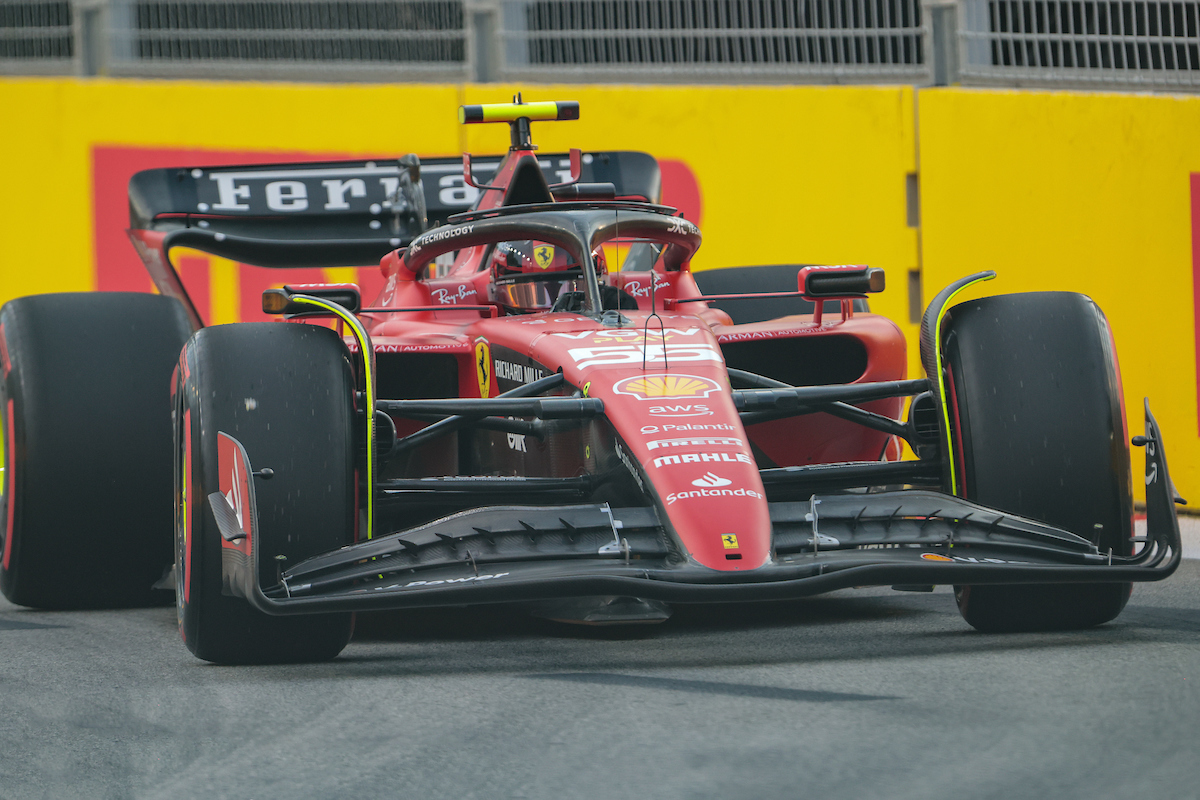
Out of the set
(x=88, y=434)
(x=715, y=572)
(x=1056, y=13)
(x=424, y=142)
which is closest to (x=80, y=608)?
(x=88, y=434)

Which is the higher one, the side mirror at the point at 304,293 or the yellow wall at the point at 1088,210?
the yellow wall at the point at 1088,210

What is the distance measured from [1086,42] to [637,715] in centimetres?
632

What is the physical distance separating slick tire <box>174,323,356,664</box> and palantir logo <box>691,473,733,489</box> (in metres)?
0.81

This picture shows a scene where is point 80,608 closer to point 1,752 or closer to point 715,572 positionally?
point 1,752

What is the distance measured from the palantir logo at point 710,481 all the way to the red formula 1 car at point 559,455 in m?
0.01

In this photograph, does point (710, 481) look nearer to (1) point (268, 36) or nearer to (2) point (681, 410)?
(2) point (681, 410)

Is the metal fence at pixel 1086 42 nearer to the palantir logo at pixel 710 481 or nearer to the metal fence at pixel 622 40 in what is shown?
the metal fence at pixel 622 40

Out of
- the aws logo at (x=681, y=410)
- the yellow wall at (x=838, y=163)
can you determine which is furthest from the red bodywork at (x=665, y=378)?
the yellow wall at (x=838, y=163)

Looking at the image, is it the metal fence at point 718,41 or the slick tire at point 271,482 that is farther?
the metal fence at point 718,41

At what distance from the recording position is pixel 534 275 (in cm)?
500

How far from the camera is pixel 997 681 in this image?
308cm

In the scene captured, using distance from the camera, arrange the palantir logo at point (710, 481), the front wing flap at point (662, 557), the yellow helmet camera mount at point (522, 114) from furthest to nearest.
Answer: the yellow helmet camera mount at point (522, 114), the palantir logo at point (710, 481), the front wing flap at point (662, 557)

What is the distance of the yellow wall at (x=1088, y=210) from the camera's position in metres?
7.48

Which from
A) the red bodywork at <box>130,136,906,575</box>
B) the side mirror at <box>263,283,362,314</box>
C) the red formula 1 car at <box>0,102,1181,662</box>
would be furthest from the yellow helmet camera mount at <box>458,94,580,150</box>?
the side mirror at <box>263,283,362,314</box>
